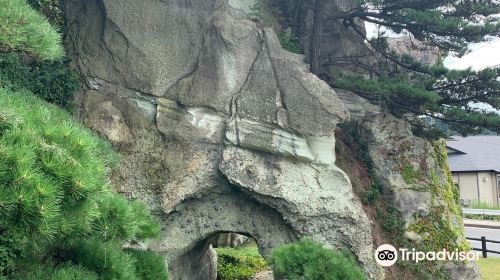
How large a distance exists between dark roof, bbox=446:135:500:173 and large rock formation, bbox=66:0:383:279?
19068mm

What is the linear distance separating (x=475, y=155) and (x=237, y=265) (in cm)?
2095

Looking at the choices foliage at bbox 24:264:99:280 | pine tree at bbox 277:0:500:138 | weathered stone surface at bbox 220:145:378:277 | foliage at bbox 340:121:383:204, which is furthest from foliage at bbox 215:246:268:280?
foliage at bbox 24:264:99:280

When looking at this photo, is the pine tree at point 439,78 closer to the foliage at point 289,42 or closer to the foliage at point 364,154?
the foliage at point 364,154

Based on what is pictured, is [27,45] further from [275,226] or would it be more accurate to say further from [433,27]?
[433,27]

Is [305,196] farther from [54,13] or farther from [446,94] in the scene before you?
[54,13]

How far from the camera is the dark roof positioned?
2454cm

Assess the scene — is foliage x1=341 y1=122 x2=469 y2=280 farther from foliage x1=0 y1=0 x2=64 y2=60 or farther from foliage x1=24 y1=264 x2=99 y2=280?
foliage x1=0 y1=0 x2=64 y2=60

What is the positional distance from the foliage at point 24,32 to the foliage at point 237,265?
275 inches

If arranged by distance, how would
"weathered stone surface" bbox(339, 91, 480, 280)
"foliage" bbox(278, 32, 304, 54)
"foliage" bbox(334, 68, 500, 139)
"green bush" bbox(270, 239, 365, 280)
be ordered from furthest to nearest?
"foliage" bbox(278, 32, 304, 54)
"weathered stone surface" bbox(339, 91, 480, 280)
"foliage" bbox(334, 68, 500, 139)
"green bush" bbox(270, 239, 365, 280)

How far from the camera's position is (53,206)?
2506 mm

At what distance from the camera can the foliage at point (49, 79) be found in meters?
6.08

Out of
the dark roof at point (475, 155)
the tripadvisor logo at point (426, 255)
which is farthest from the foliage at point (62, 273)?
the dark roof at point (475, 155)

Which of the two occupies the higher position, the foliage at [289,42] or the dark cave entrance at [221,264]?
the foliage at [289,42]

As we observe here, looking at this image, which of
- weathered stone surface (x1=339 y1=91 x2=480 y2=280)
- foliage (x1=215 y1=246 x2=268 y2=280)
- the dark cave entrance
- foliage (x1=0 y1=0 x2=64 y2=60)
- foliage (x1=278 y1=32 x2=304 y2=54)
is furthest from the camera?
foliage (x1=215 y1=246 x2=268 y2=280)
